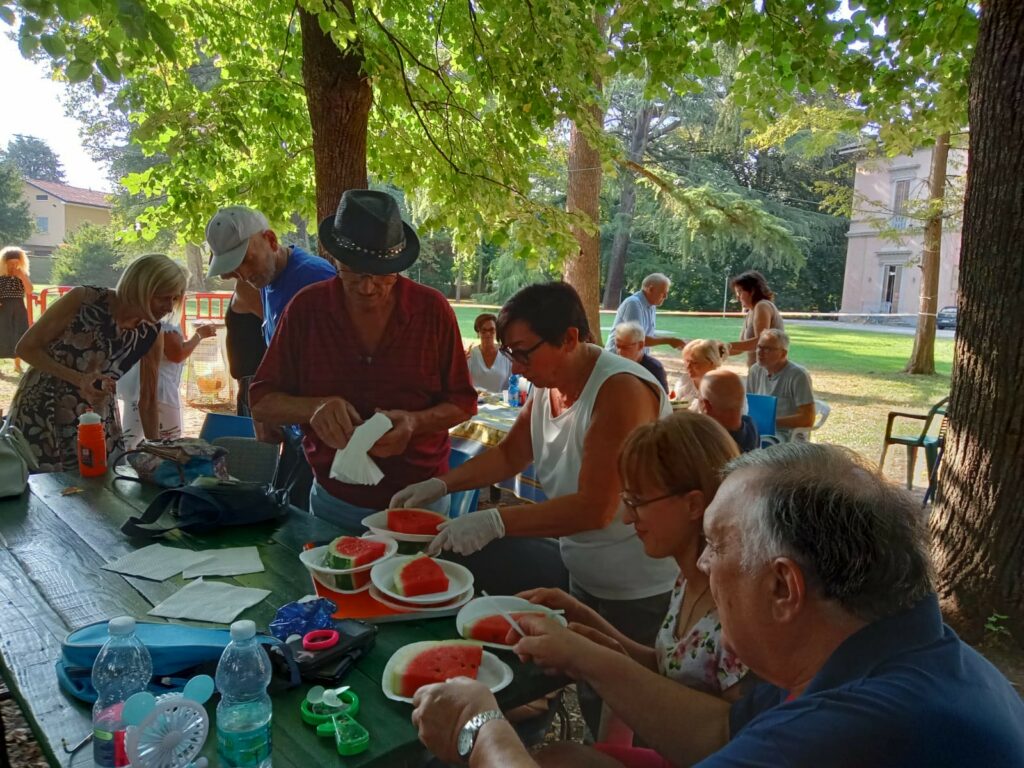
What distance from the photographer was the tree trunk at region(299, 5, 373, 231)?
14.6 feet

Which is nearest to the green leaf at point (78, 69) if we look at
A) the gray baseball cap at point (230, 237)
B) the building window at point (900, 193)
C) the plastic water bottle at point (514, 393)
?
the gray baseball cap at point (230, 237)

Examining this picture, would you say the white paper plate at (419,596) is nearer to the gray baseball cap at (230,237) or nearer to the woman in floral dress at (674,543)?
the woman in floral dress at (674,543)

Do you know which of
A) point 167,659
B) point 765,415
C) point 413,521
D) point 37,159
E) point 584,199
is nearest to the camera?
point 167,659

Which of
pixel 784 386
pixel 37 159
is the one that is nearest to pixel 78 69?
pixel 784 386

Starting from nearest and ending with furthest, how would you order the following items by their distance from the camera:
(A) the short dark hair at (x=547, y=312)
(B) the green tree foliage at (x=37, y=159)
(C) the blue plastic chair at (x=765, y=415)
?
(A) the short dark hair at (x=547, y=312) < (C) the blue plastic chair at (x=765, y=415) < (B) the green tree foliage at (x=37, y=159)

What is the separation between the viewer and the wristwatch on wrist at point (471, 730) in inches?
52.7

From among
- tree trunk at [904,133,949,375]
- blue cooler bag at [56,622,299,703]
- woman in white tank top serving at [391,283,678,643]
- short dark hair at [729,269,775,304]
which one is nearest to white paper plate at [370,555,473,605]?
woman in white tank top serving at [391,283,678,643]

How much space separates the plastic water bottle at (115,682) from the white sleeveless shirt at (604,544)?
51.5 inches

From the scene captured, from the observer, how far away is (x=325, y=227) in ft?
10.2

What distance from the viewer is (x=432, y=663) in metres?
1.61

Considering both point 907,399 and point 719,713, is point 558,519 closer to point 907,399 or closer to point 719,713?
point 719,713

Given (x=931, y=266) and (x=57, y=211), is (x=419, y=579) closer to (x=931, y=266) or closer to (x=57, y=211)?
(x=931, y=266)

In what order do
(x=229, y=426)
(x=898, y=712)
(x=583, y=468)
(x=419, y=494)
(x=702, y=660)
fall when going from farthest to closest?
(x=229, y=426) < (x=419, y=494) < (x=583, y=468) < (x=702, y=660) < (x=898, y=712)

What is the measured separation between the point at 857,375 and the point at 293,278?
44.5 feet
